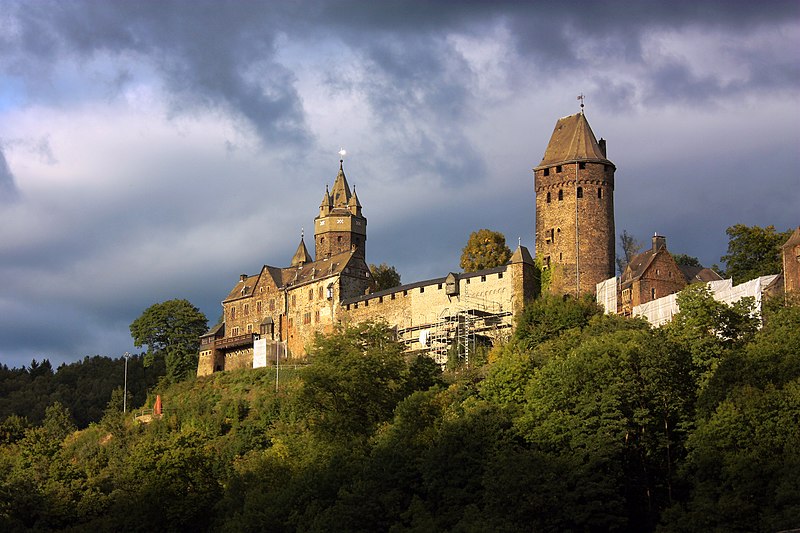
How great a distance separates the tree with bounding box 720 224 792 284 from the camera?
82.8m

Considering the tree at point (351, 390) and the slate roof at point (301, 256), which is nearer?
the tree at point (351, 390)

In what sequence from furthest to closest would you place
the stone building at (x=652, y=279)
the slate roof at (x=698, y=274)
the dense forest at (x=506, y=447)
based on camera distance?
the slate roof at (x=698, y=274) < the stone building at (x=652, y=279) < the dense forest at (x=506, y=447)

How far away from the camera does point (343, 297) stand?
97.1m

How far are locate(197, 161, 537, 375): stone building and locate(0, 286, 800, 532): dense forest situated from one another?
5.17 meters

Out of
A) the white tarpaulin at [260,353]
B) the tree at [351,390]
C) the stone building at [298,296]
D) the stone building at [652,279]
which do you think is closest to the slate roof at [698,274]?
the stone building at [652,279]

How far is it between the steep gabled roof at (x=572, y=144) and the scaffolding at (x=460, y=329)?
31.9 feet

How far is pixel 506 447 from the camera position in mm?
55594

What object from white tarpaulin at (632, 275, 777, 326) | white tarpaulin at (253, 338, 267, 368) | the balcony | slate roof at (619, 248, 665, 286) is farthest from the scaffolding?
the balcony

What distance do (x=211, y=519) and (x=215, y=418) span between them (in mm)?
20155

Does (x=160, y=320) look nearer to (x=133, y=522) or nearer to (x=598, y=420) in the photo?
(x=133, y=522)

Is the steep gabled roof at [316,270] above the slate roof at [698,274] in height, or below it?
above

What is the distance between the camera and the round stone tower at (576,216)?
83.1 metres

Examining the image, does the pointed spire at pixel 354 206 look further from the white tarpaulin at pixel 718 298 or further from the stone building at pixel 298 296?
the white tarpaulin at pixel 718 298

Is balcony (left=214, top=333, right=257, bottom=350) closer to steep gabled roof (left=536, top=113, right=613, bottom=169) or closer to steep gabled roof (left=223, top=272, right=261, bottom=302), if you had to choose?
steep gabled roof (left=223, top=272, right=261, bottom=302)
